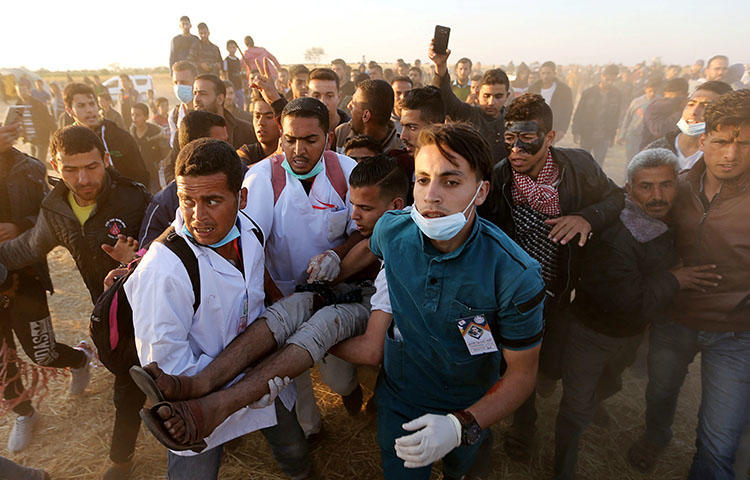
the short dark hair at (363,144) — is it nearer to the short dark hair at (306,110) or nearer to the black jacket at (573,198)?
the short dark hair at (306,110)

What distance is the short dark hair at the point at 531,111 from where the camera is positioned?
116 inches

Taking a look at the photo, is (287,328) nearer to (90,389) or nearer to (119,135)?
(90,389)

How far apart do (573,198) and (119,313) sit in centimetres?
307

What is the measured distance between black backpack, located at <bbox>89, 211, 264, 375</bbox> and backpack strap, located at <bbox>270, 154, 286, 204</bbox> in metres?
1.03

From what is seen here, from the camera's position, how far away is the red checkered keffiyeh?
2.92 metres

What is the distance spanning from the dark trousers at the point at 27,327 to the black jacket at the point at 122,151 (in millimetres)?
1708

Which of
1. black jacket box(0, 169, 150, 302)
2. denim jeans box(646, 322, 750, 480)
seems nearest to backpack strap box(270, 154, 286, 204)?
black jacket box(0, 169, 150, 302)

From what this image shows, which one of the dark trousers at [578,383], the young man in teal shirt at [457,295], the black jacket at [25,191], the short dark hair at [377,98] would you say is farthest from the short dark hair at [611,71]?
the black jacket at [25,191]

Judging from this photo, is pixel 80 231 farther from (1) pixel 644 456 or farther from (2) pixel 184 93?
(1) pixel 644 456

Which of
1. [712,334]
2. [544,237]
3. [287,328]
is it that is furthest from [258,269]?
[712,334]

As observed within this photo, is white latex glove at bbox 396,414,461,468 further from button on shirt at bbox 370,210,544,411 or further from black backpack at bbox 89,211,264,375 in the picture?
black backpack at bbox 89,211,264,375

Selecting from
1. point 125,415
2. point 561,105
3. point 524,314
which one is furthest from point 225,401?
point 561,105

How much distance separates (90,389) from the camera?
4.27m

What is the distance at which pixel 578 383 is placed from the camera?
3098 millimetres
